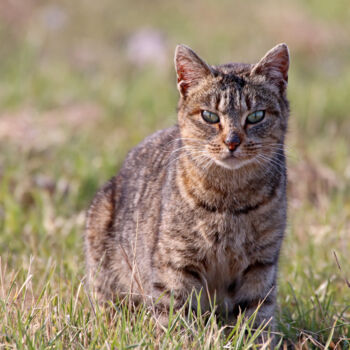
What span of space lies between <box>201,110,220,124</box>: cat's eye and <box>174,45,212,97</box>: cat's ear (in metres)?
0.24

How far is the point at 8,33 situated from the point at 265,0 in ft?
17.2

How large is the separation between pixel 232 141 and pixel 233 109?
7.8 inches

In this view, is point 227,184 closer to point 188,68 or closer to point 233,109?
point 233,109

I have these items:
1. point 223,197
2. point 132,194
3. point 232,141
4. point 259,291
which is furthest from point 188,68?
point 259,291

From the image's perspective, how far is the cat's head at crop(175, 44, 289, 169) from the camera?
3.18 metres

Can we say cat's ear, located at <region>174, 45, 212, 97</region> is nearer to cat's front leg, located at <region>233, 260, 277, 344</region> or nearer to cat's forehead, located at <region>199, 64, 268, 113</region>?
cat's forehead, located at <region>199, 64, 268, 113</region>

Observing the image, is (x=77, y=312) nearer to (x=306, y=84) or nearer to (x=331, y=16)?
(x=306, y=84)

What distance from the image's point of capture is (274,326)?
3.36 metres

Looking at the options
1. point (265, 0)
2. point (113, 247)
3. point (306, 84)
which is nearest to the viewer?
point (113, 247)

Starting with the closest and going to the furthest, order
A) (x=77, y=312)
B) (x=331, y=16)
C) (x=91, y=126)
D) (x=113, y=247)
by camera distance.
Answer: (x=77, y=312), (x=113, y=247), (x=91, y=126), (x=331, y=16)

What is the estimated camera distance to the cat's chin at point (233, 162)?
316 centimetres

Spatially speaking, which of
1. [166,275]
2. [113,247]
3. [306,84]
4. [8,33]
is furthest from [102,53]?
[166,275]

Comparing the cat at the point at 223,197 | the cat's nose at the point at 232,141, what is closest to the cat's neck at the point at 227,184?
the cat at the point at 223,197

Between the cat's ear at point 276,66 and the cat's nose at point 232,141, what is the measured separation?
0.44 m
